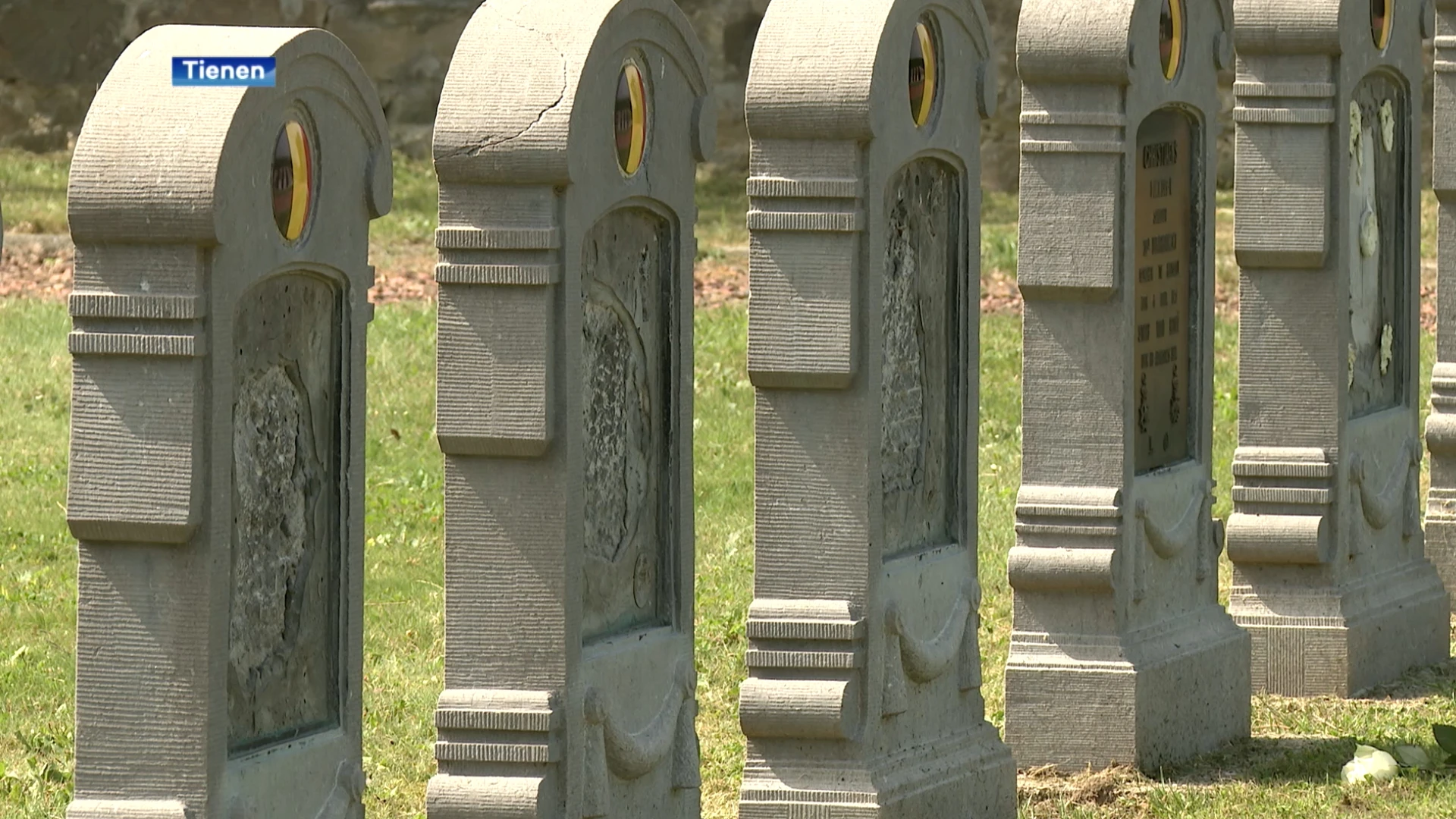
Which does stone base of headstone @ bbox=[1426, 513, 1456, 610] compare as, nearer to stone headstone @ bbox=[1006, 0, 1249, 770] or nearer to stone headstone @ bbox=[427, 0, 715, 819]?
stone headstone @ bbox=[1006, 0, 1249, 770]

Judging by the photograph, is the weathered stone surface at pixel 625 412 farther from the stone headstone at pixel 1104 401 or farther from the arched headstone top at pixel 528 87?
the stone headstone at pixel 1104 401

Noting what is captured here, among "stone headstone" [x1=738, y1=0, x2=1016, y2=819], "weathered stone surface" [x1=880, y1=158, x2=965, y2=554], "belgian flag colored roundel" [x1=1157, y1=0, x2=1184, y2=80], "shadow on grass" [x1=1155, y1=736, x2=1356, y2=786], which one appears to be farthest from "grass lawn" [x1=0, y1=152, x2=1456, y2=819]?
"belgian flag colored roundel" [x1=1157, y1=0, x2=1184, y2=80]

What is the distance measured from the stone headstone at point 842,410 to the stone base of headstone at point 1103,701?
2.56 feet

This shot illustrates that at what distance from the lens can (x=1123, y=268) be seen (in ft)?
24.1

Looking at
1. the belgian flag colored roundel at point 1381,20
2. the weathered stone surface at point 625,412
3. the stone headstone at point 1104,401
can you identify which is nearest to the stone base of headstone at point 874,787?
the weathered stone surface at point 625,412

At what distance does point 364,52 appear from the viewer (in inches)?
736

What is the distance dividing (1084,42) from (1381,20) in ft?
6.68

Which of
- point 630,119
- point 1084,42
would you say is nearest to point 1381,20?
point 1084,42

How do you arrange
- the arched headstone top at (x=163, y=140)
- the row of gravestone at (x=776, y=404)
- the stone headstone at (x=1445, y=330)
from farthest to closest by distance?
the stone headstone at (x=1445, y=330)
the row of gravestone at (x=776, y=404)
the arched headstone top at (x=163, y=140)

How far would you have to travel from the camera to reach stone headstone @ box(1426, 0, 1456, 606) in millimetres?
9828

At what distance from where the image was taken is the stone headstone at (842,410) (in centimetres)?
616

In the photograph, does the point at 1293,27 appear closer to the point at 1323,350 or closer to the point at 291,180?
the point at 1323,350

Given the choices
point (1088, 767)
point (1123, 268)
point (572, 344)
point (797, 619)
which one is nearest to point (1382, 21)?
point (1123, 268)

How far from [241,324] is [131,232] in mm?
304
